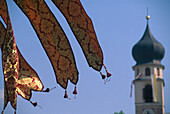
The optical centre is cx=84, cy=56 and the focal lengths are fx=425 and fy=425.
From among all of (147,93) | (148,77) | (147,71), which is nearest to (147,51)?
(147,71)

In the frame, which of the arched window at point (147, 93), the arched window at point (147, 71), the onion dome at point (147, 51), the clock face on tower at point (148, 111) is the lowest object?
the clock face on tower at point (148, 111)

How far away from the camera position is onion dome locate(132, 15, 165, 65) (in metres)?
34.4

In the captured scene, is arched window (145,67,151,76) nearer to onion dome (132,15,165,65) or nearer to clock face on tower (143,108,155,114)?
onion dome (132,15,165,65)

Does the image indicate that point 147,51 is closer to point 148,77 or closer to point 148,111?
point 148,77

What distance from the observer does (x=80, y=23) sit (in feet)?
20.3

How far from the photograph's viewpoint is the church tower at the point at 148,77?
3425 centimetres

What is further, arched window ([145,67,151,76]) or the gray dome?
arched window ([145,67,151,76])

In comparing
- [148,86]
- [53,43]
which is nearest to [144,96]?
[148,86]

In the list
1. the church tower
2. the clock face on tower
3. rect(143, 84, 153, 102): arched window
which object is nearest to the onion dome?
the church tower

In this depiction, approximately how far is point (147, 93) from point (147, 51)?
3395 mm

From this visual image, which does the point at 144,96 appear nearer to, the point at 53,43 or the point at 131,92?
the point at 131,92

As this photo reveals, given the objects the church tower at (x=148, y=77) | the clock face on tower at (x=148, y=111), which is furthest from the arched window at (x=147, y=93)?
the clock face on tower at (x=148, y=111)

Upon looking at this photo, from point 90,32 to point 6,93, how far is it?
1513mm

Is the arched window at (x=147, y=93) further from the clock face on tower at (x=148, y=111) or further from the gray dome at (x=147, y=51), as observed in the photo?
the gray dome at (x=147, y=51)
